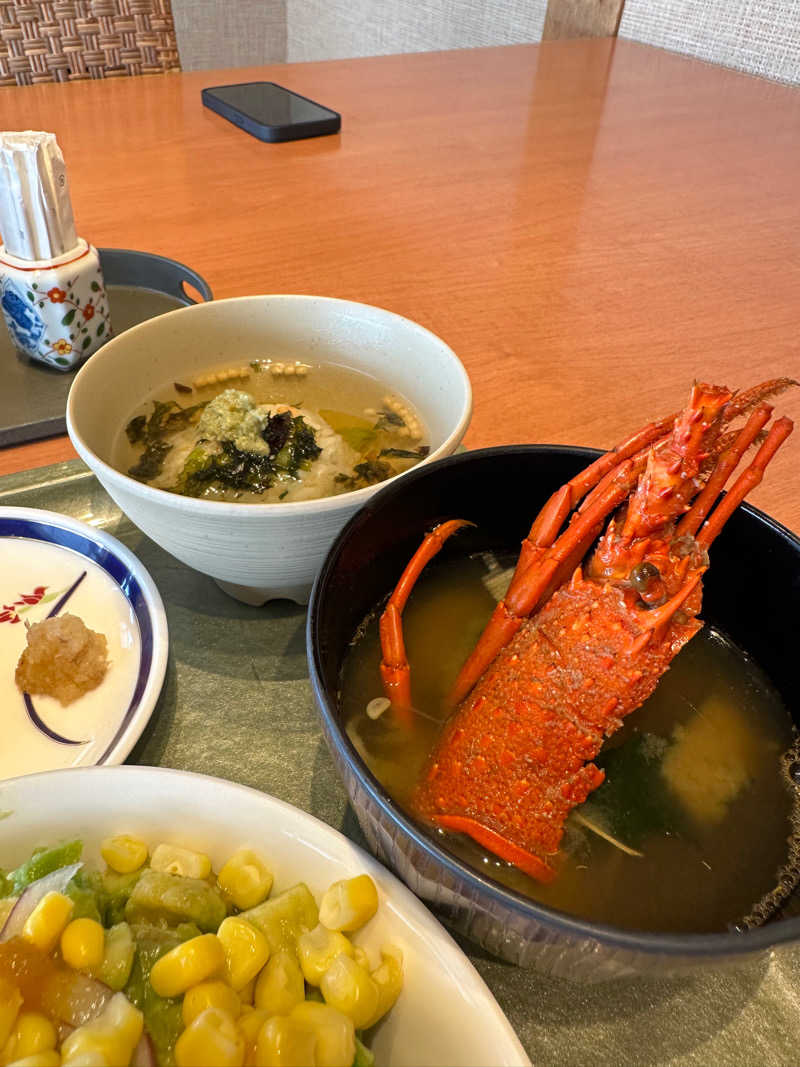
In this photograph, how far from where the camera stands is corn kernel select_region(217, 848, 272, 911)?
0.65 m

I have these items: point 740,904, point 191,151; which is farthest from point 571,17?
point 740,904

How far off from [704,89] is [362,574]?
2836mm

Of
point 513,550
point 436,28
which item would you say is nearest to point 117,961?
point 513,550

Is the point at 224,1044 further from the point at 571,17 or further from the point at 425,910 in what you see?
the point at 571,17

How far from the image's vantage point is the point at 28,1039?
548mm

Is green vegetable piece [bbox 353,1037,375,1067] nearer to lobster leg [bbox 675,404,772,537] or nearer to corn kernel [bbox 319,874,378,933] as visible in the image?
corn kernel [bbox 319,874,378,933]

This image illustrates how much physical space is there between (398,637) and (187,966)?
0.35m

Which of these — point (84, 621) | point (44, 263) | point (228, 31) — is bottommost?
point (228, 31)

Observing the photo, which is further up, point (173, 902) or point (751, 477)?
point (751, 477)

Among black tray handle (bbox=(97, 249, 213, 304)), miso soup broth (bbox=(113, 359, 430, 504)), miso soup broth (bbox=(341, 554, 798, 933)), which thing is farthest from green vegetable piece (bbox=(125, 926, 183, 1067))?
black tray handle (bbox=(97, 249, 213, 304))

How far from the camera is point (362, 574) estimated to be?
31.8 inches

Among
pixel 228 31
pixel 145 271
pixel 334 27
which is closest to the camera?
pixel 145 271

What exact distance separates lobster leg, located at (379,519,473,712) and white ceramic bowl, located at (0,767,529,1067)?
20cm

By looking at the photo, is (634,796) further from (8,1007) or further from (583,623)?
(8,1007)
